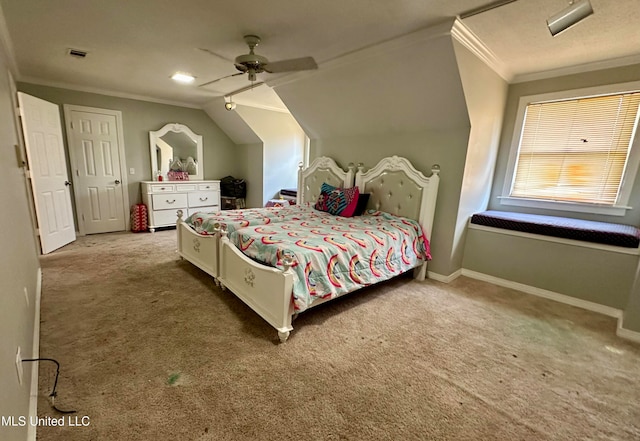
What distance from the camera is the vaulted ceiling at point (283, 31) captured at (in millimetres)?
2041

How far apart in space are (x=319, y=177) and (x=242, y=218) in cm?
162

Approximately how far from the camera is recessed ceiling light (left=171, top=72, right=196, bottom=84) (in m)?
3.65

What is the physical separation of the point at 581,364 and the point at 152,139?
20.5 feet

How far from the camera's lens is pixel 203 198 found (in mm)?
5574

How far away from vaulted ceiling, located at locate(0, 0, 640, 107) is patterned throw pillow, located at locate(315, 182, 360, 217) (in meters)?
1.43

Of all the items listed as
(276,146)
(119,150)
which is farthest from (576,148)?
(119,150)

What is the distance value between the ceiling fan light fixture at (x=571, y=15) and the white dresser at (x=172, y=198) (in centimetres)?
531

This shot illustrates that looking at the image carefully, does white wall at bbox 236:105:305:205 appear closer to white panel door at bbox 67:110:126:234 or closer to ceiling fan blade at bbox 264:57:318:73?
white panel door at bbox 67:110:126:234

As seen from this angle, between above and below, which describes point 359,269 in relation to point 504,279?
above

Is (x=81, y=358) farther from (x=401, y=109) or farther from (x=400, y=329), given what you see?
(x=401, y=109)

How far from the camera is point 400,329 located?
223 centimetres

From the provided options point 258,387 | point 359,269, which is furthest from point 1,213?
point 359,269

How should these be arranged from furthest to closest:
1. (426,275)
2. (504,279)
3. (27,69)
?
1. (27,69)
2. (426,275)
3. (504,279)

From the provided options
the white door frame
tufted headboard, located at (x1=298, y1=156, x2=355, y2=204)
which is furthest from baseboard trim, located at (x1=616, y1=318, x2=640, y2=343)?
the white door frame
